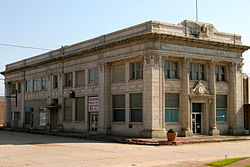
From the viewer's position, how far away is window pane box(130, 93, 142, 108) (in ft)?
107

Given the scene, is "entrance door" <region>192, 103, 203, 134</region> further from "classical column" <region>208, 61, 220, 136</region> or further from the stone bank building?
"classical column" <region>208, 61, 220, 136</region>

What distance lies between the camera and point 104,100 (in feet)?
117

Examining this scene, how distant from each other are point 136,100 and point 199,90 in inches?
236

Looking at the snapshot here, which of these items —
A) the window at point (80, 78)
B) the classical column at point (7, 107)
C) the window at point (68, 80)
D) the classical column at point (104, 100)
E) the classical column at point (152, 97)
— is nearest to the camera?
the classical column at point (152, 97)

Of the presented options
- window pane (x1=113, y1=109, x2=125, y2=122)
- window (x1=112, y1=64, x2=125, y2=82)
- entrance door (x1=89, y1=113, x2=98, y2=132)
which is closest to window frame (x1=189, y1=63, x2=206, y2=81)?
window (x1=112, y1=64, x2=125, y2=82)

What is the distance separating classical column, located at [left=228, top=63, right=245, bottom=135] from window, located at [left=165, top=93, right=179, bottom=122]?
267 inches

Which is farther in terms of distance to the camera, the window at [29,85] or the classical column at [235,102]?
the window at [29,85]

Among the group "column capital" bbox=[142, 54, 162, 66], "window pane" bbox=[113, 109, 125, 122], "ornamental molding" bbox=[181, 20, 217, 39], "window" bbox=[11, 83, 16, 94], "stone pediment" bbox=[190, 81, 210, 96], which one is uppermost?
"ornamental molding" bbox=[181, 20, 217, 39]

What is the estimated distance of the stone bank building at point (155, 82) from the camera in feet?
103

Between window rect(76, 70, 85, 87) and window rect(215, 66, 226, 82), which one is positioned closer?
window rect(215, 66, 226, 82)

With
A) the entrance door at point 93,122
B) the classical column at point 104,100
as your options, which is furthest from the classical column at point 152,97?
the entrance door at point 93,122

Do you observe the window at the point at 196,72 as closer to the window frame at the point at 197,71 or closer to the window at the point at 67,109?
the window frame at the point at 197,71

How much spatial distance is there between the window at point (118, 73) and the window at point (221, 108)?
9.66 m

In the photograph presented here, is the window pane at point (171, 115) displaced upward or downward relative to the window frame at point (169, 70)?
downward
